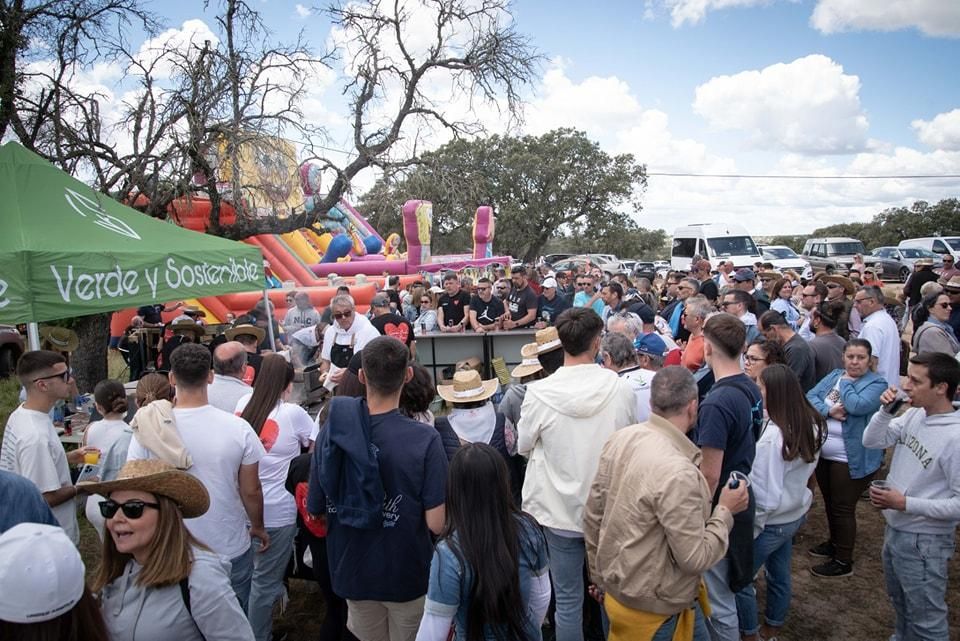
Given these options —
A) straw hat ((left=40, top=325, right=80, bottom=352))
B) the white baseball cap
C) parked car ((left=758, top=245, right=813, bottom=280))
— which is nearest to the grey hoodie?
the white baseball cap

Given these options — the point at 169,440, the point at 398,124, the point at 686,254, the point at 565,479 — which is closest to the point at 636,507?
the point at 565,479

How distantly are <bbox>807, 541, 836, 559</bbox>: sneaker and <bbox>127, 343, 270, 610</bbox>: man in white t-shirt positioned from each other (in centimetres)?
403

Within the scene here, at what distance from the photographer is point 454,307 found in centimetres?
948

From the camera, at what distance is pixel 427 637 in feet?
6.20

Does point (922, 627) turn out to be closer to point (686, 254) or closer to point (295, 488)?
point (295, 488)

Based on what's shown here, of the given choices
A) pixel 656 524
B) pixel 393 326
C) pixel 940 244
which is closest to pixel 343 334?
pixel 393 326

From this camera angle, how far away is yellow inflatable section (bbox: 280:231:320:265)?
65.7ft

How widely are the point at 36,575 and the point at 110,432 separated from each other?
2.55 metres

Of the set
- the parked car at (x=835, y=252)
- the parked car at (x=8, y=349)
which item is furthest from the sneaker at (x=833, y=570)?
the parked car at (x=835, y=252)

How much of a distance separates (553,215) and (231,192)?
103ft

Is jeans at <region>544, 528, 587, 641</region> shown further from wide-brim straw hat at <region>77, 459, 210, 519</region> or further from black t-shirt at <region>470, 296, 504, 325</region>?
black t-shirt at <region>470, 296, 504, 325</region>

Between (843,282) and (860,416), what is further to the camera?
(843,282)

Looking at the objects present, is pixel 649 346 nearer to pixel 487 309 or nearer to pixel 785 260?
pixel 487 309

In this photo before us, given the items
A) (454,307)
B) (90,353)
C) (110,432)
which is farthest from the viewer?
(454,307)
